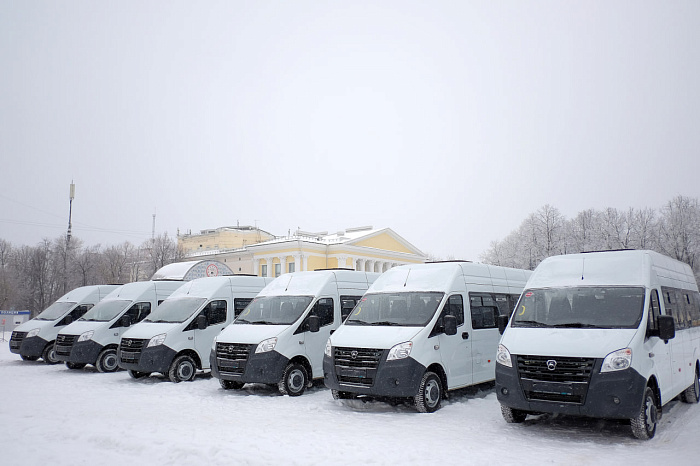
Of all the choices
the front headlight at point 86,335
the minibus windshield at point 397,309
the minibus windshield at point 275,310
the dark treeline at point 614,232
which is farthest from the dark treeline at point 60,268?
the minibus windshield at point 397,309

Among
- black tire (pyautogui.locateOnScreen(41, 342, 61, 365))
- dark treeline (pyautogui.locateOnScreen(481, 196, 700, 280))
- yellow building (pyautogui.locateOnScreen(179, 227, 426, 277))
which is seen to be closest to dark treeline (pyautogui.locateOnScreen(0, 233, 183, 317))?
yellow building (pyautogui.locateOnScreen(179, 227, 426, 277))

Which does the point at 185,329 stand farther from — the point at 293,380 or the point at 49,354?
the point at 49,354

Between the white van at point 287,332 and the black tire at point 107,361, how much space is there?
551cm

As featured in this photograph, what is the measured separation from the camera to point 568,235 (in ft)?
177

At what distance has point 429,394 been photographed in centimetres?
945

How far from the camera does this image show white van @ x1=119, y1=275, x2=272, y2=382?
1325 cm

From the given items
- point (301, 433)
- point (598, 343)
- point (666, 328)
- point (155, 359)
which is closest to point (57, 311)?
point (155, 359)

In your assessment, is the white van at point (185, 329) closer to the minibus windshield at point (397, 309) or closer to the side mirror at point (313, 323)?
the side mirror at point (313, 323)

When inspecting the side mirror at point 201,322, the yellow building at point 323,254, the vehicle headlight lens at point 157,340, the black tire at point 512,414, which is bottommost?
the black tire at point 512,414

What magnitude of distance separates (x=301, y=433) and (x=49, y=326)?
1407 centimetres

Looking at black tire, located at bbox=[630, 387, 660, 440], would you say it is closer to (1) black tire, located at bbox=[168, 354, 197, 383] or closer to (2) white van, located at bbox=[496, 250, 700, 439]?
(2) white van, located at bbox=[496, 250, 700, 439]

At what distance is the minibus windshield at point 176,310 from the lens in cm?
1402

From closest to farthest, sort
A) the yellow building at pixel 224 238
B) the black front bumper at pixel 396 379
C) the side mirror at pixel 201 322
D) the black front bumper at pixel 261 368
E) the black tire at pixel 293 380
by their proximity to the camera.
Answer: the black front bumper at pixel 396 379 < the black front bumper at pixel 261 368 < the black tire at pixel 293 380 < the side mirror at pixel 201 322 < the yellow building at pixel 224 238

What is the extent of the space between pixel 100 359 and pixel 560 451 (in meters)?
13.2
